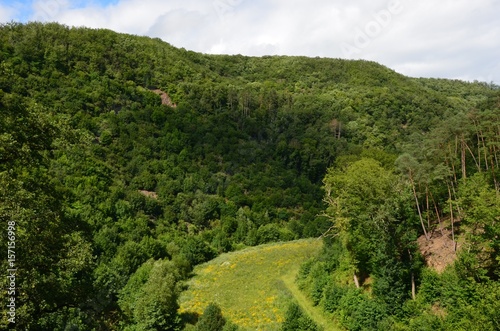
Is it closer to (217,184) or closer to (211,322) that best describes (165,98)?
(217,184)

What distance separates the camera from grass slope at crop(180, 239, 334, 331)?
1516 inches

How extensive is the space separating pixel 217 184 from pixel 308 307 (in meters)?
57.7

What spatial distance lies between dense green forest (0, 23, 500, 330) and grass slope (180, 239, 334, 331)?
8.42 feet

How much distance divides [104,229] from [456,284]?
166ft

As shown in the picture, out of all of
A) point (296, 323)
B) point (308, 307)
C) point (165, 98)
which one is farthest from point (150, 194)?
point (296, 323)

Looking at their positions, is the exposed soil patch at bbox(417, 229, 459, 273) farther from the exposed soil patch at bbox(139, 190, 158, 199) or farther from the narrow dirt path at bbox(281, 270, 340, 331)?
the exposed soil patch at bbox(139, 190, 158, 199)

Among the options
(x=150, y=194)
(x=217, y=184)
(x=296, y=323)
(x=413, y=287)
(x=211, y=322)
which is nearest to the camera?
(x=296, y=323)

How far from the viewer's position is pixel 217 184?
308ft

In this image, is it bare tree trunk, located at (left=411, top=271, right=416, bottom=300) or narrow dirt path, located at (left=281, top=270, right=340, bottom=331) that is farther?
narrow dirt path, located at (left=281, top=270, right=340, bottom=331)

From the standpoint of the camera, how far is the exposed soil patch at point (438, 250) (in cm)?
3114

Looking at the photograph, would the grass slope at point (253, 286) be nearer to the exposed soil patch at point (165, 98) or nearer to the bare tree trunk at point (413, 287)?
the bare tree trunk at point (413, 287)

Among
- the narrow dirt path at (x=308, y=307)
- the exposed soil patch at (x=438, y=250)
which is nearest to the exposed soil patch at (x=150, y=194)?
the narrow dirt path at (x=308, y=307)

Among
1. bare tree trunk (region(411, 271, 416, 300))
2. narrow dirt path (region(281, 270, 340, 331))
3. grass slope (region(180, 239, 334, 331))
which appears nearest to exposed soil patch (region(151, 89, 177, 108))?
grass slope (region(180, 239, 334, 331))

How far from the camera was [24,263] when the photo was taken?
12055 millimetres
